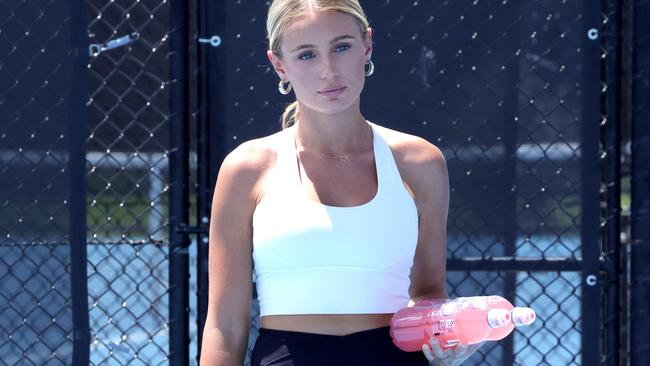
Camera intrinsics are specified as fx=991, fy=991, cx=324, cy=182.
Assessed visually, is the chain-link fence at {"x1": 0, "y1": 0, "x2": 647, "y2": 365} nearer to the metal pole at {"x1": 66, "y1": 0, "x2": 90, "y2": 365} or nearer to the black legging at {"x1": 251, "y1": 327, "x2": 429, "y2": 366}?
the metal pole at {"x1": 66, "y1": 0, "x2": 90, "y2": 365}

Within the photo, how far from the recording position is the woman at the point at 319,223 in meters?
2.30

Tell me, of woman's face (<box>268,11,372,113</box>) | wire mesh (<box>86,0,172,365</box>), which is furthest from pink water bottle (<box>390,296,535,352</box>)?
wire mesh (<box>86,0,172,365</box>)

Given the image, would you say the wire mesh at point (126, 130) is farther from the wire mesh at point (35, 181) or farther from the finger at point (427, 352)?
the finger at point (427, 352)

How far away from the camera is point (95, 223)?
4164 millimetres

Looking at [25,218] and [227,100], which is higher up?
[227,100]

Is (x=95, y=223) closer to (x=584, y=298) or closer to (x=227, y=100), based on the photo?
(x=227, y=100)

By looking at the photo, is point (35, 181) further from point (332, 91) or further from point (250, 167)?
point (332, 91)

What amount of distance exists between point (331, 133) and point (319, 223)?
0.27 meters

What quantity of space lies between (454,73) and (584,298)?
897 mm

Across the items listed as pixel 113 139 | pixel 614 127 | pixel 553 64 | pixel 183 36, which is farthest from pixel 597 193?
pixel 113 139

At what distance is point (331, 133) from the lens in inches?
96.7

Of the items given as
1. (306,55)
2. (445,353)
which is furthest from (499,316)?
(306,55)

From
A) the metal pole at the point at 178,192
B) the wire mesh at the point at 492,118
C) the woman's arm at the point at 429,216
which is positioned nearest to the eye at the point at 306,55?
the woman's arm at the point at 429,216

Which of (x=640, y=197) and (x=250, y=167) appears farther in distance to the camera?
(x=640, y=197)
